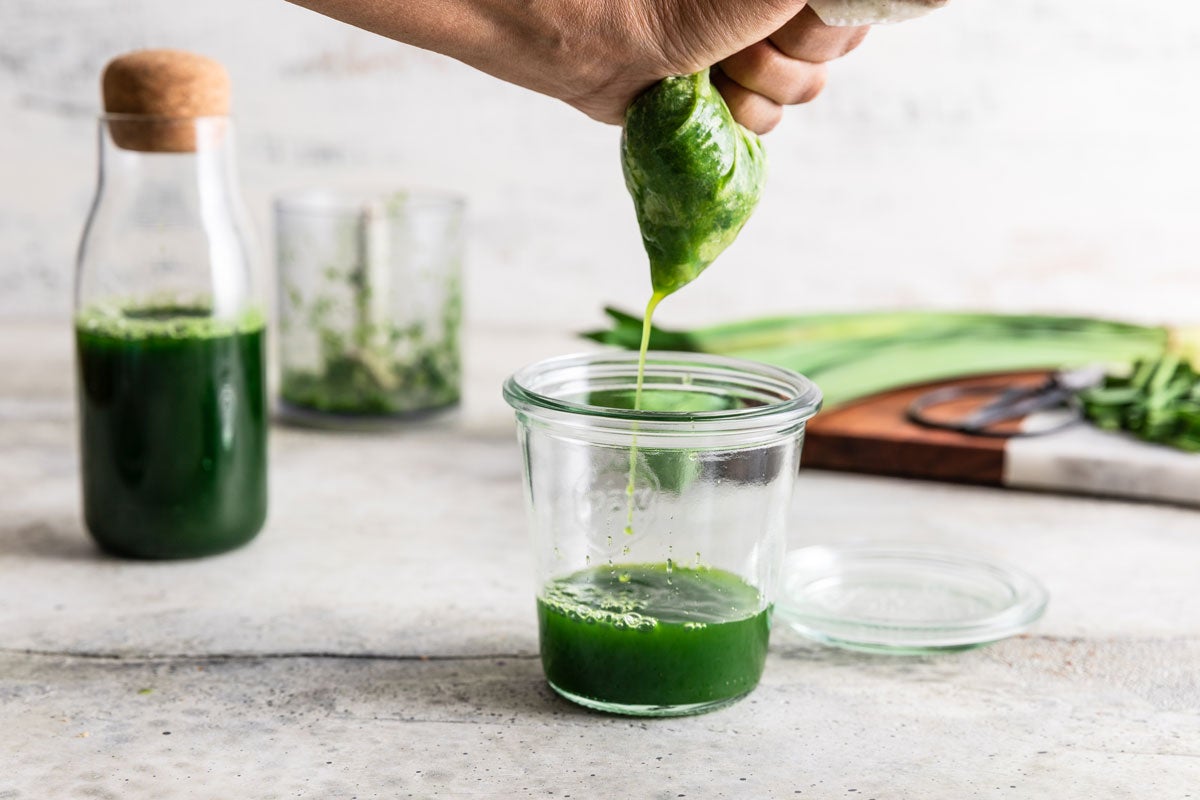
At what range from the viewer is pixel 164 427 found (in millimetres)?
1688

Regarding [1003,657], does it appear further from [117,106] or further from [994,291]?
[994,291]

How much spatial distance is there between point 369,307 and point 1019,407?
1.07m

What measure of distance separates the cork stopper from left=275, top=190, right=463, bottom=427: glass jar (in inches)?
25.5

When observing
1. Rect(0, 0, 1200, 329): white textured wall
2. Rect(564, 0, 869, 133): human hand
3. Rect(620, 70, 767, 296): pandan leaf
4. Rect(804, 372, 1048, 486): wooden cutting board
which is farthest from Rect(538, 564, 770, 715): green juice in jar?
Rect(0, 0, 1200, 329): white textured wall

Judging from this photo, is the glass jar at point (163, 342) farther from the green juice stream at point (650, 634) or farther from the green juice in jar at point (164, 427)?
the green juice stream at point (650, 634)

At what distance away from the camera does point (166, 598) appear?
5.30 feet

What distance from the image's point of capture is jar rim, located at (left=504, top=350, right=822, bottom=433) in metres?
1.24

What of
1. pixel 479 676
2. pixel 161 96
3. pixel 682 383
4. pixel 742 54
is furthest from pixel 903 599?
pixel 161 96

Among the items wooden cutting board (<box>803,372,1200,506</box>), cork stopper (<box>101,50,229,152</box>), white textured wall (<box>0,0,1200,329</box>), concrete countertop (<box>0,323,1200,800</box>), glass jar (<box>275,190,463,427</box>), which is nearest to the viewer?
concrete countertop (<box>0,323,1200,800</box>)

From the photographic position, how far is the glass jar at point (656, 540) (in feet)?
4.17

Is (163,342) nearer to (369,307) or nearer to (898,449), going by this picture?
(369,307)

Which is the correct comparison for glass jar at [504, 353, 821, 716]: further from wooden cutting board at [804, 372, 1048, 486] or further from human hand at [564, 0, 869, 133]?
wooden cutting board at [804, 372, 1048, 486]

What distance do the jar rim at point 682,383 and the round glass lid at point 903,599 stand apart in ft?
0.88

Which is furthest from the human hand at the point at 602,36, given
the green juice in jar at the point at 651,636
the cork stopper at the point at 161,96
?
the green juice in jar at the point at 651,636
